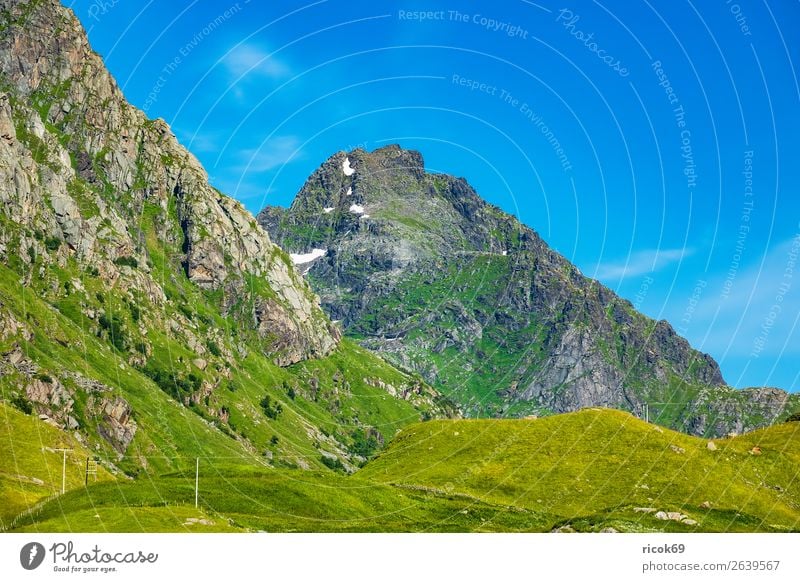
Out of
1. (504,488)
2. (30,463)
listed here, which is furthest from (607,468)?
(30,463)

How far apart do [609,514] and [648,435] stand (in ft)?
152

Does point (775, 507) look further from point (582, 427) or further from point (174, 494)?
point (174, 494)

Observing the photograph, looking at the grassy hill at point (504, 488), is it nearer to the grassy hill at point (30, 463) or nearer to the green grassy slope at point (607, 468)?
the green grassy slope at point (607, 468)

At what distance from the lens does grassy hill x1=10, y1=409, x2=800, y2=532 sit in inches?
3711

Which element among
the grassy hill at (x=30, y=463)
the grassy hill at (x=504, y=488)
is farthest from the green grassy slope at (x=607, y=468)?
the grassy hill at (x=30, y=463)

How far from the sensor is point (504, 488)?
458ft

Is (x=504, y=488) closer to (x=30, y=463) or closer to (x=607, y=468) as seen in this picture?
(x=607, y=468)

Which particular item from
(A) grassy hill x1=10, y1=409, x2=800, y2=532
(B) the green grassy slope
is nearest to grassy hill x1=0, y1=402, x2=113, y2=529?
(A) grassy hill x1=10, y1=409, x2=800, y2=532

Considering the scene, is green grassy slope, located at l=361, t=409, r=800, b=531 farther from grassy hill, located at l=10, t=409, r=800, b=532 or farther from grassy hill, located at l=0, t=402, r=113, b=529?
grassy hill, located at l=0, t=402, r=113, b=529

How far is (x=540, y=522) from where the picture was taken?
4360 inches

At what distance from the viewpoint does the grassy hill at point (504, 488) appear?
9425cm

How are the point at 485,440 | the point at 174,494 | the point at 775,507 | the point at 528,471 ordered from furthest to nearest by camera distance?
A: the point at 485,440 → the point at 528,471 → the point at 775,507 → the point at 174,494

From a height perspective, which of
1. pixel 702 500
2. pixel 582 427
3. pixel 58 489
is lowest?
pixel 58 489
